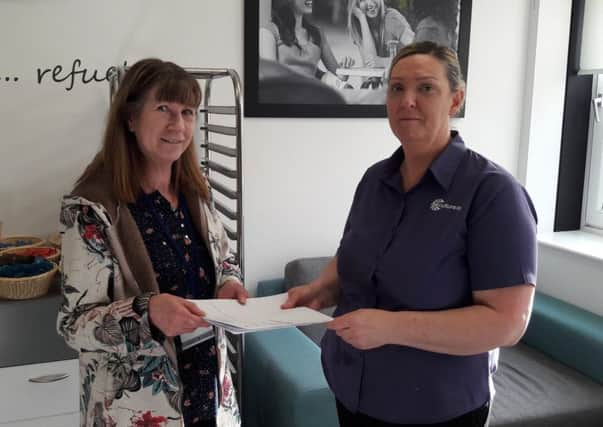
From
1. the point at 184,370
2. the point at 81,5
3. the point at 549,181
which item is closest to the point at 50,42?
the point at 81,5

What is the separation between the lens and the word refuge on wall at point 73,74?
225cm

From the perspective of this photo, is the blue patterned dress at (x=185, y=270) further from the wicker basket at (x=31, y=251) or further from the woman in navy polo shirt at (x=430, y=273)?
the wicker basket at (x=31, y=251)

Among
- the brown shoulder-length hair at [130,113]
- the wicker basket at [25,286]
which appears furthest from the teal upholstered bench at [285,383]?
the brown shoulder-length hair at [130,113]

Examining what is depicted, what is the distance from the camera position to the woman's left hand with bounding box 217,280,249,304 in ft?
4.79

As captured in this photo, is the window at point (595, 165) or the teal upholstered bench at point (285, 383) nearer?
the teal upholstered bench at point (285, 383)

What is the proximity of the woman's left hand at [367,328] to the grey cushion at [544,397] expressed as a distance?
1107 mm

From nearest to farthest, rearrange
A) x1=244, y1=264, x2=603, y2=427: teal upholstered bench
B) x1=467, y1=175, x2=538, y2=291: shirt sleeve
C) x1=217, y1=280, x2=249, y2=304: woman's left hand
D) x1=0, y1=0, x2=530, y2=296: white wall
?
x1=467, y1=175, x2=538, y2=291: shirt sleeve → x1=217, y1=280, x2=249, y2=304: woman's left hand → x1=244, y1=264, x2=603, y2=427: teal upholstered bench → x1=0, y1=0, x2=530, y2=296: white wall

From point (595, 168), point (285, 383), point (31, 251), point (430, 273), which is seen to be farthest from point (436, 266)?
point (595, 168)

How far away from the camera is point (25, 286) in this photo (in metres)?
1.88

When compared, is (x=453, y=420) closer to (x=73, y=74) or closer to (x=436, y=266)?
(x=436, y=266)

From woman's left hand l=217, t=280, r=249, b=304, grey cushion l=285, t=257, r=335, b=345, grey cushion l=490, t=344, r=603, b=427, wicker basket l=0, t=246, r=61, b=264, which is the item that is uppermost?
woman's left hand l=217, t=280, r=249, b=304

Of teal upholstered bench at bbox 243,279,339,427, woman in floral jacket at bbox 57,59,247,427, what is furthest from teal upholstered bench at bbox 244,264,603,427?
woman in floral jacket at bbox 57,59,247,427

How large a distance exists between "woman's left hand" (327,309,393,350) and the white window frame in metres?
2.46

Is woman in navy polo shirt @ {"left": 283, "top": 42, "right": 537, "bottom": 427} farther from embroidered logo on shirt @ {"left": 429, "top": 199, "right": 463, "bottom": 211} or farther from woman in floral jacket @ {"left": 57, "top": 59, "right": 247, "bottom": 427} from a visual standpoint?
woman in floral jacket @ {"left": 57, "top": 59, "right": 247, "bottom": 427}
